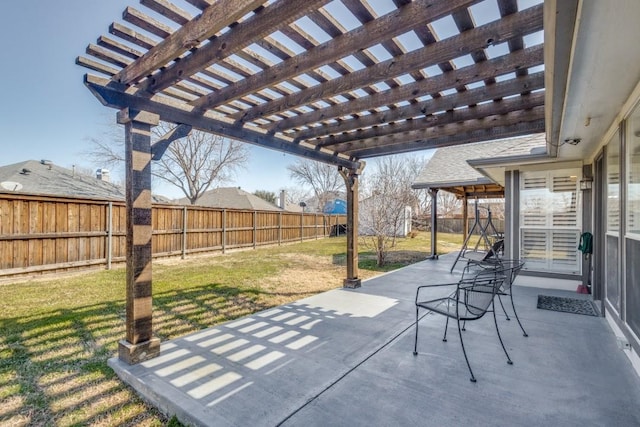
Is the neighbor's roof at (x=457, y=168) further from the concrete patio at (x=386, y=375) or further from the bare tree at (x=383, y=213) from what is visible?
the concrete patio at (x=386, y=375)

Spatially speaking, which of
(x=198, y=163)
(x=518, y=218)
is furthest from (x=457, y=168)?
(x=198, y=163)

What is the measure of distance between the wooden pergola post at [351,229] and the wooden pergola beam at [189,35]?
375 cm

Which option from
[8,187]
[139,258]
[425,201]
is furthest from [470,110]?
[425,201]

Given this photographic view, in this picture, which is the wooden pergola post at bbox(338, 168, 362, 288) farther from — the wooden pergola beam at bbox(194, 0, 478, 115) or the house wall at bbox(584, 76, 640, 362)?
the house wall at bbox(584, 76, 640, 362)

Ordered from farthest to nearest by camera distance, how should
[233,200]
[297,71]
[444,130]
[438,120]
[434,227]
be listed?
[233,200], [434,227], [444,130], [438,120], [297,71]

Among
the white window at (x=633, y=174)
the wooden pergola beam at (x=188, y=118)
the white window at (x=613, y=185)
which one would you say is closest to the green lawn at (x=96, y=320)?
Answer: the wooden pergola beam at (x=188, y=118)

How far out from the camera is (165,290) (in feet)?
19.1

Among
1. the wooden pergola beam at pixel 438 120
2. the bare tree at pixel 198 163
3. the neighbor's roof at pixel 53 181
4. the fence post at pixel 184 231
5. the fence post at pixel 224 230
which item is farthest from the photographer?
the bare tree at pixel 198 163

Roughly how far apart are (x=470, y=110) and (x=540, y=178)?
11.2 feet

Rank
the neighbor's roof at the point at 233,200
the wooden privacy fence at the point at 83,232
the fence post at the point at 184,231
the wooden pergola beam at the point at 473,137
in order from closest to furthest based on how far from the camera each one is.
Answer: the wooden pergola beam at the point at 473,137, the wooden privacy fence at the point at 83,232, the fence post at the point at 184,231, the neighbor's roof at the point at 233,200

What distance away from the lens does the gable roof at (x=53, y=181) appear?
11086 millimetres

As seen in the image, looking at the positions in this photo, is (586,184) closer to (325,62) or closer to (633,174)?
(633,174)

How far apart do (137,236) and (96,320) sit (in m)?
2.18

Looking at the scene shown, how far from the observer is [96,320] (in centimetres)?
414
